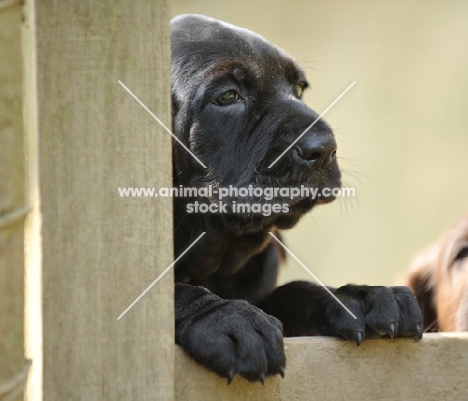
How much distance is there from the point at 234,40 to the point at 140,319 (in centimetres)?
138

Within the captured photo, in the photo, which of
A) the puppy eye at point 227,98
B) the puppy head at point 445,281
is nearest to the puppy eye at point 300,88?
the puppy eye at point 227,98

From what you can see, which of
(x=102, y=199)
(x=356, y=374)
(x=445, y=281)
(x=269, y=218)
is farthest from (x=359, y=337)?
(x=445, y=281)

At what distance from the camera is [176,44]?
2932 mm

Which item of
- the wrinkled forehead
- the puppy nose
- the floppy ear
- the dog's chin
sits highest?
the wrinkled forehead

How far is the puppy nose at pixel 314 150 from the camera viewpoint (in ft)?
8.46

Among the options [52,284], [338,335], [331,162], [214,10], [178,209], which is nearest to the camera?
[52,284]

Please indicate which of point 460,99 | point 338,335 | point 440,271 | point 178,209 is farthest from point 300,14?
point 338,335

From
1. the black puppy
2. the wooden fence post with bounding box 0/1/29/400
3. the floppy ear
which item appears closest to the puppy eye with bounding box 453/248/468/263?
the floppy ear

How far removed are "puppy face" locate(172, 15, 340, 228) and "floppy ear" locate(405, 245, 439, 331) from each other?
4.07 ft

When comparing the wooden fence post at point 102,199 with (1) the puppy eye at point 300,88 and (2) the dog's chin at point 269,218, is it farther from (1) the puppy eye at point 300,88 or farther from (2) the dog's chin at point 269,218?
(1) the puppy eye at point 300,88

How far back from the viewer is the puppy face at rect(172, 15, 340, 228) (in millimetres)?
2623

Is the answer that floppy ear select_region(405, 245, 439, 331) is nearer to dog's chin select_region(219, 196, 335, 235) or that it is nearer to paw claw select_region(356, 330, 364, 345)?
dog's chin select_region(219, 196, 335, 235)

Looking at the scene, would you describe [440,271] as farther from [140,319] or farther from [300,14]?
[300,14]

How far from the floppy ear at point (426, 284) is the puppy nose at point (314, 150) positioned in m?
1.35
